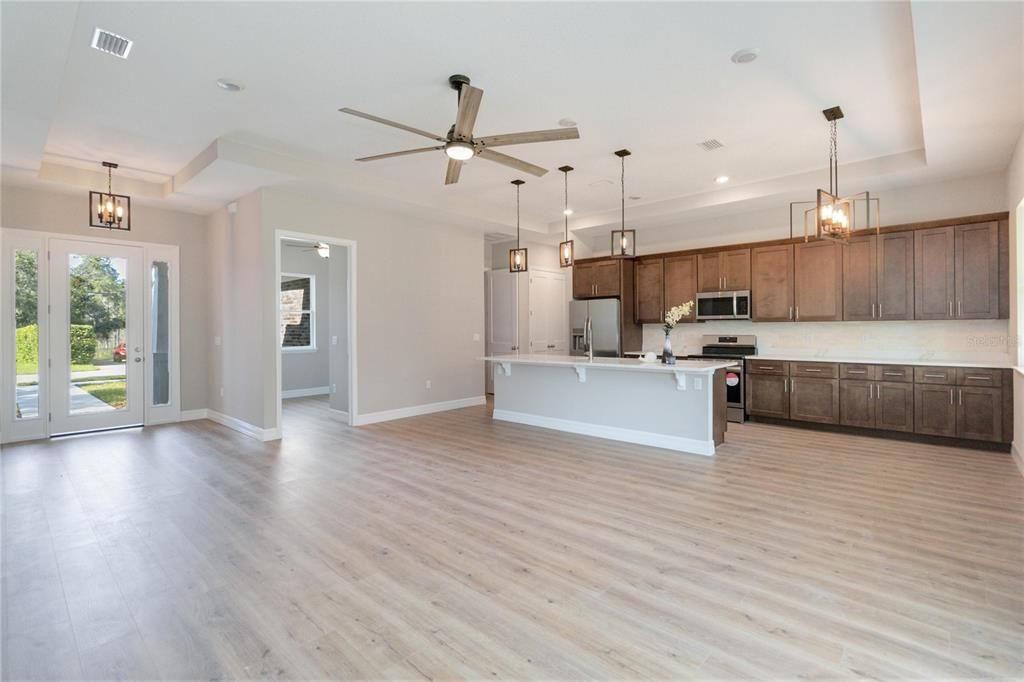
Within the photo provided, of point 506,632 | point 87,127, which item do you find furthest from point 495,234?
point 506,632

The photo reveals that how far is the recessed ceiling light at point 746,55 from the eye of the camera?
3220 millimetres

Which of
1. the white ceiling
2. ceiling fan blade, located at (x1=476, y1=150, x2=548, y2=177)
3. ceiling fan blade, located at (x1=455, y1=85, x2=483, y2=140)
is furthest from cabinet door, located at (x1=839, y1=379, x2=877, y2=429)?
ceiling fan blade, located at (x1=455, y1=85, x2=483, y2=140)

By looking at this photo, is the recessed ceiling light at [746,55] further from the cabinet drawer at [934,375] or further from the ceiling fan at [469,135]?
the cabinet drawer at [934,375]

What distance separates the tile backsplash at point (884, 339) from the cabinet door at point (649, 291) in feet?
1.77

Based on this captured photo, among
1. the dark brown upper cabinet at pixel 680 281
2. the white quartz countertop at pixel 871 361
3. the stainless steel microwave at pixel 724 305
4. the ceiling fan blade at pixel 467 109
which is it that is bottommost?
the white quartz countertop at pixel 871 361

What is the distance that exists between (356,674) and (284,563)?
1.10 m

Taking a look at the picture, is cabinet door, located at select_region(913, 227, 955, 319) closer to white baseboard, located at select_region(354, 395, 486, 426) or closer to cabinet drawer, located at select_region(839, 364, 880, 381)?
cabinet drawer, located at select_region(839, 364, 880, 381)

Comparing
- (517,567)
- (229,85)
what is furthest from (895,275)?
(229,85)

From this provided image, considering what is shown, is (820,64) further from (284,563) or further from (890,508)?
(284,563)

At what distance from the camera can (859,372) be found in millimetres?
5652

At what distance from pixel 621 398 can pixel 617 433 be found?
39cm

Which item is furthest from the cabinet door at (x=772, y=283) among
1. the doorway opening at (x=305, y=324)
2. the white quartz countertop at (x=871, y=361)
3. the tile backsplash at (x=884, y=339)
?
the doorway opening at (x=305, y=324)

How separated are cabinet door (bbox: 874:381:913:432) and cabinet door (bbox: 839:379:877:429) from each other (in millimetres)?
54

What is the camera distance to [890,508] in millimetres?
3461
